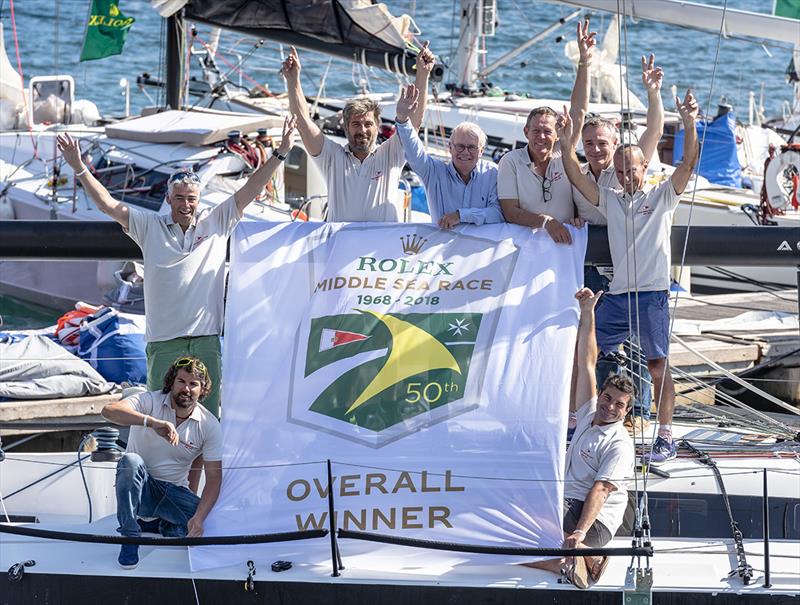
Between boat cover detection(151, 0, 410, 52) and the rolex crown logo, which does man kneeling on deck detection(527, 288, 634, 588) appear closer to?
the rolex crown logo

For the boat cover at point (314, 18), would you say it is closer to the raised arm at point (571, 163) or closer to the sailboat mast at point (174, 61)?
the sailboat mast at point (174, 61)

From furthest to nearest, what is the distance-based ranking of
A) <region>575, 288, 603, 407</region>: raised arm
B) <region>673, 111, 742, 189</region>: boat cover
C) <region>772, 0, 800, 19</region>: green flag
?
<region>673, 111, 742, 189</region>: boat cover < <region>772, 0, 800, 19</region>: green flag < <region>575, 288, 603, 407</region>: raised arm

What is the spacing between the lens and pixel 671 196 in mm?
7156

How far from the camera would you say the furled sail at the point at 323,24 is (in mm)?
14578

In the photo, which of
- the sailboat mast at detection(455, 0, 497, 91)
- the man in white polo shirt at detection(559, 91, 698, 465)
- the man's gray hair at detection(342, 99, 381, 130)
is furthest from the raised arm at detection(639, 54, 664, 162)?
the sailboat mast at detection(455, 0, 497, 91)

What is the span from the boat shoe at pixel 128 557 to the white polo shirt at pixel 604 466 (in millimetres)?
2074

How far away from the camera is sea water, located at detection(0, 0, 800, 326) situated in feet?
94.3

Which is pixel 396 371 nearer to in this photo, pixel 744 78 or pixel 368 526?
pixel 368 526

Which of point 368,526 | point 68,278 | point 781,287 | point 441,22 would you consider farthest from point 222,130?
point 441,22

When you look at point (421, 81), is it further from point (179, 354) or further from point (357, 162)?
point (179, 354)

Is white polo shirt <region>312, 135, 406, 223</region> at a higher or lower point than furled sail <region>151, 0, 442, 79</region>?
lower

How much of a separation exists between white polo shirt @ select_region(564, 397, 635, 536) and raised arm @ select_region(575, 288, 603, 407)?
0.21 m

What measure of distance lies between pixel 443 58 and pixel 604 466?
787 inches

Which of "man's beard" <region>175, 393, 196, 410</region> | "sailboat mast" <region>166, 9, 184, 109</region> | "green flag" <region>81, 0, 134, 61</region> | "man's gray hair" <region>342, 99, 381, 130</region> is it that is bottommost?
"man's beard" <region>175, 393, 196, 410</region>
